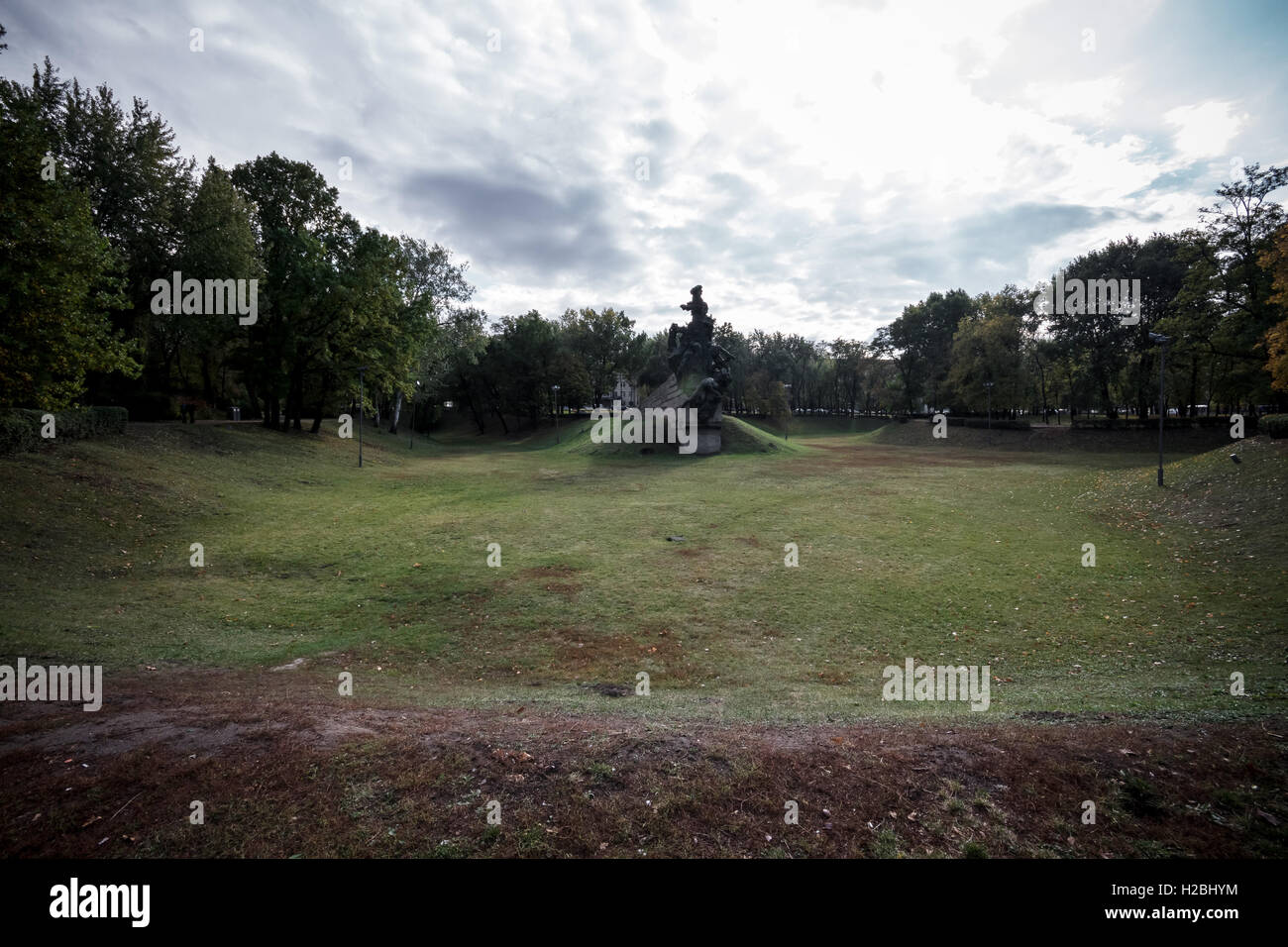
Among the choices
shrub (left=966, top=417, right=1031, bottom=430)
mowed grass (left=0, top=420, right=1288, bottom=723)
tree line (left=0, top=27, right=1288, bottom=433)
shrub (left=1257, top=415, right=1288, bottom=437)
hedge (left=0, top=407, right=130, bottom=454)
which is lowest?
mowed grass (left=0, top=420, right=1288, bottom=723)

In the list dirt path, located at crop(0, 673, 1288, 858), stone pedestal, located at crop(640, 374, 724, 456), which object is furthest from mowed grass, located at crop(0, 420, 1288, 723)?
stone pedestal, located at crop(640, 374, 724, 456)

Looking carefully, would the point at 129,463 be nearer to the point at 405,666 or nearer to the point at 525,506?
the point at 525,506

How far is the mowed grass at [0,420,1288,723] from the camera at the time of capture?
8.33 metres

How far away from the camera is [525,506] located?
23141 mm

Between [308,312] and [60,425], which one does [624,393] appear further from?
[60,425]

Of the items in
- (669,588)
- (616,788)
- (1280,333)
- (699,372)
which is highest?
(699,372)

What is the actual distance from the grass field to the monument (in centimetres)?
1930

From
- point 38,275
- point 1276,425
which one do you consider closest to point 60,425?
point 38,275

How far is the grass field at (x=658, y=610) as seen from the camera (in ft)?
18.8

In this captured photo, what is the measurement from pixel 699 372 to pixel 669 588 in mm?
36997

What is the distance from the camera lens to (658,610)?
38.1 feet

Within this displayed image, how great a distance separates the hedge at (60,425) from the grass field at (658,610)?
0.85m

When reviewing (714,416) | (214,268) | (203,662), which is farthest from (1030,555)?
(214,268)

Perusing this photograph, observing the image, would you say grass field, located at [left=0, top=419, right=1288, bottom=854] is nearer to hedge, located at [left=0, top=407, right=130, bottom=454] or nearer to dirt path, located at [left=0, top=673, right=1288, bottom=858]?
dirt path, located at [left=0, top=673, right=1288, bottom=858]
